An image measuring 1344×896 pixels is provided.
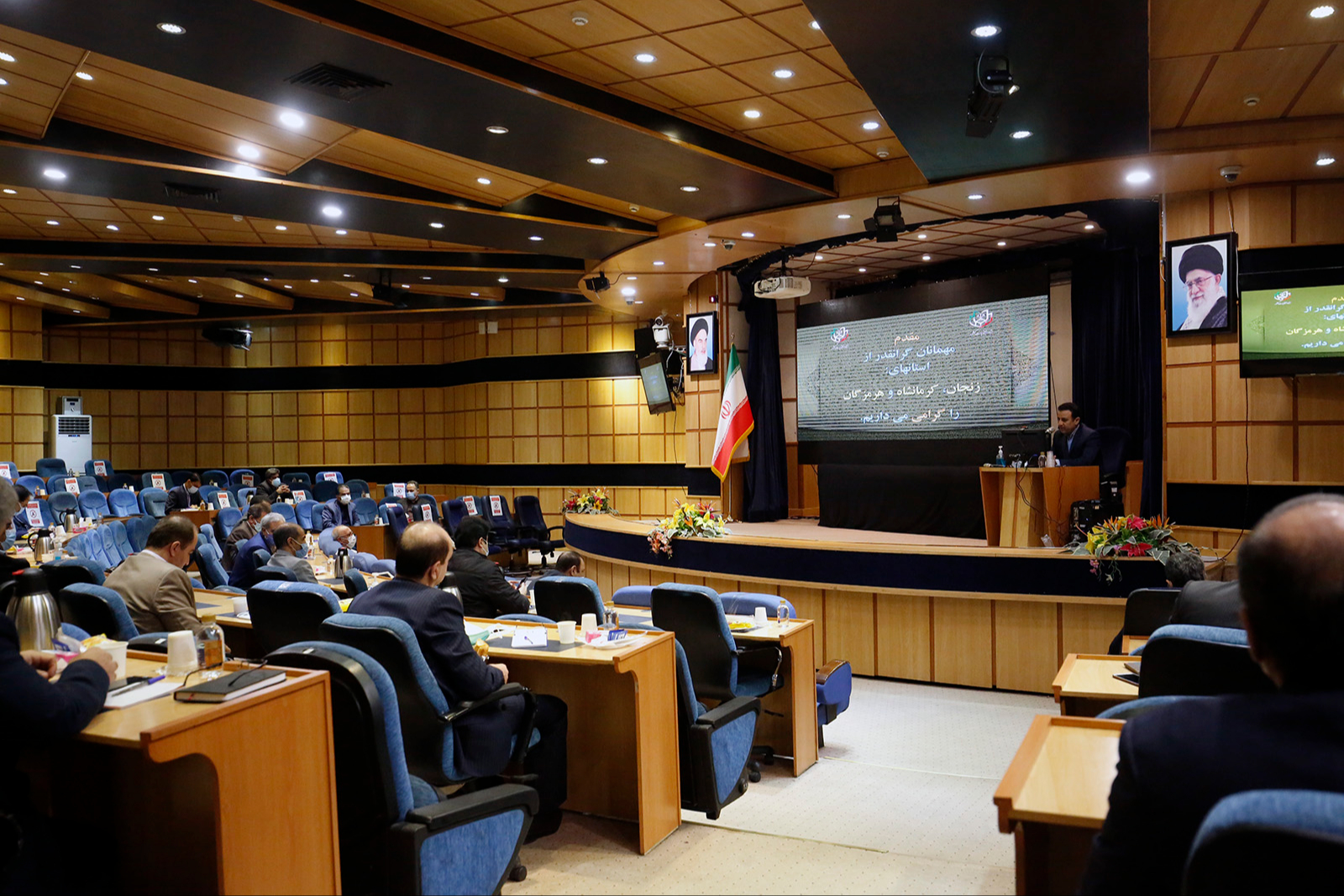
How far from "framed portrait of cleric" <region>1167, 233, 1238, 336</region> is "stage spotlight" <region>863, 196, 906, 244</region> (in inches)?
89.5

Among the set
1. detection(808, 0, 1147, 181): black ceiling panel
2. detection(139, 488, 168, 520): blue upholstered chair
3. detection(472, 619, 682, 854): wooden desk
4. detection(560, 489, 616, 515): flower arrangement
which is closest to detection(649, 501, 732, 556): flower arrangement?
detection(808, 0, 1147, 181): black ceiling panel

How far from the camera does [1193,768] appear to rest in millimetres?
1345

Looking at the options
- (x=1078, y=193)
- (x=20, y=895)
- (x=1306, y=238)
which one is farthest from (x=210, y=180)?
(x=1306, y=238)

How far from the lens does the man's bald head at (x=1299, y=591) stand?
1.36 metres

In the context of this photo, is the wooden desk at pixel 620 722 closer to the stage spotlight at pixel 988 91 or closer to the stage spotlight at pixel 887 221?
the stage spotlight at pixel 988 91

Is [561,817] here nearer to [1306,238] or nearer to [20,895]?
[20,895]

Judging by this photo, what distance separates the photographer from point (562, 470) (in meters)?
17.6

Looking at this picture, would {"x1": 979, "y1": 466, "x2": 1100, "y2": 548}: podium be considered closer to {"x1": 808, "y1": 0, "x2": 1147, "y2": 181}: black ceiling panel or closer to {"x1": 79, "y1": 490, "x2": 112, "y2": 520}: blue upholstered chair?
{"x1": 808, "y1": 0, "x2": 1147, "y2": 181}: black ceiling panel

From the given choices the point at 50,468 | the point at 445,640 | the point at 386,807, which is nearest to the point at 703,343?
the point at 445,640

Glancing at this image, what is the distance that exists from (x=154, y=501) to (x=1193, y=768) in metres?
15.6

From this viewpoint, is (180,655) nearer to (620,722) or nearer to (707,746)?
(620,722)

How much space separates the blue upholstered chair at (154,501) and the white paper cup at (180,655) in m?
12.9

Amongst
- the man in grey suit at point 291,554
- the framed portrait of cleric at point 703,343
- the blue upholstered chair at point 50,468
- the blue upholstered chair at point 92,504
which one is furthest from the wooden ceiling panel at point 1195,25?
the blue upholstered chair at point 50,468

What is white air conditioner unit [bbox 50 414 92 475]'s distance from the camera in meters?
17.8
